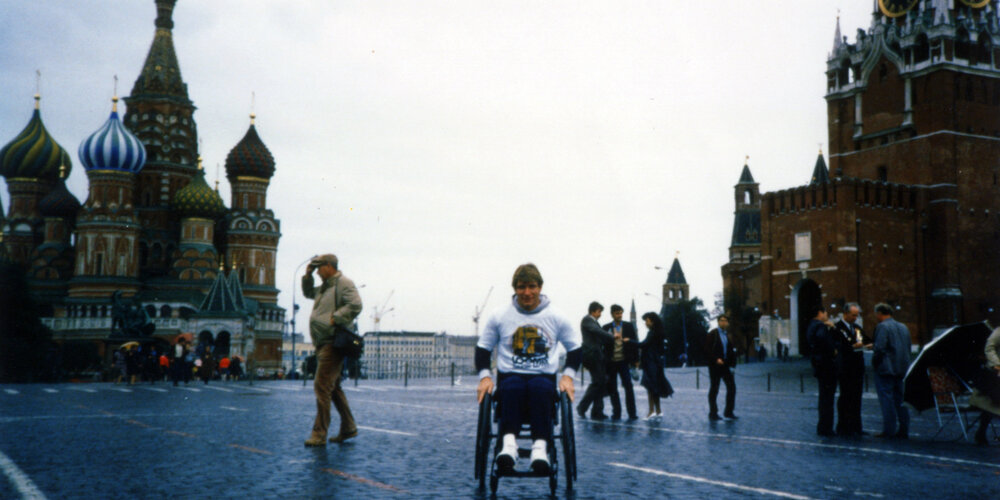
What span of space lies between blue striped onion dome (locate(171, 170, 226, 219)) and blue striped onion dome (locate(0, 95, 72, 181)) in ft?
44.7

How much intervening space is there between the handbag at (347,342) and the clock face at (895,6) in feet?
225

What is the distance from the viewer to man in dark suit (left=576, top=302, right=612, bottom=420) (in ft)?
45.3

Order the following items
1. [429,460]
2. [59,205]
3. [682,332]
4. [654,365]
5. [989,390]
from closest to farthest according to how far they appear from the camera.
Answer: [429,460] < [989,390] < [654,365] < [59,205] < [682,332]

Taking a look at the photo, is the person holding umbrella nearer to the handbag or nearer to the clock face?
the handbag

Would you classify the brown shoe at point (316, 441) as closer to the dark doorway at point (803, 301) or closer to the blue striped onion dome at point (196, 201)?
the dark doorway at point (803, 301)

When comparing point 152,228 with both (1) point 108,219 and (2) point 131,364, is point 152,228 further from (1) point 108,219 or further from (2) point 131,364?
(2) point 131,364

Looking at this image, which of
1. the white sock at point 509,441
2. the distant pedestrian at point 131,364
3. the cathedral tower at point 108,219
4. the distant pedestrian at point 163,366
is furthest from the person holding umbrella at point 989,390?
the cathedral tower at point 108,219

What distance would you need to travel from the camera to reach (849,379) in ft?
39.1

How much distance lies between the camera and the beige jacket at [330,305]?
9.47 metres

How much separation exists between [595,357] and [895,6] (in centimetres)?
6506

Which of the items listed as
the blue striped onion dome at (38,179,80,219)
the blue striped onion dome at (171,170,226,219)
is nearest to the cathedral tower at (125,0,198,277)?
the blue striped onion dome at (171,170,226,219)

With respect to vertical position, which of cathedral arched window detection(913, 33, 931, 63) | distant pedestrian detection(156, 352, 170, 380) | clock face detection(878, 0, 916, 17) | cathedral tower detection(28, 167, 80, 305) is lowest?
distant pedestrian detection(156, 352, 170, 380)

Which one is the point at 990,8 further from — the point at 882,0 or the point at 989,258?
the point at 989,258

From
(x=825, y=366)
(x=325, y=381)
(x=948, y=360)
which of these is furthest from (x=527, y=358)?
(x=948, y=360)
